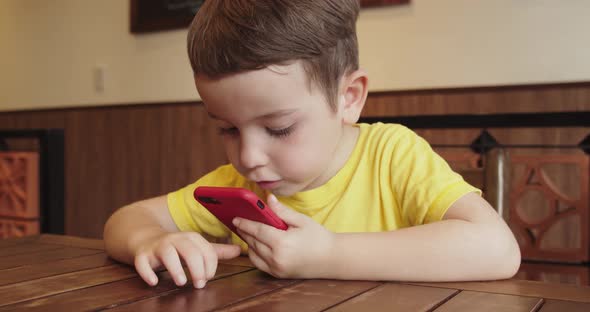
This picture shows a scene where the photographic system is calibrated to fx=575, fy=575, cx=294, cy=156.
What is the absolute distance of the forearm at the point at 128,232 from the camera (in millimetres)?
739

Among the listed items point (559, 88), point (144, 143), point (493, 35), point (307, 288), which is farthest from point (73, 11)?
point (307, 288)

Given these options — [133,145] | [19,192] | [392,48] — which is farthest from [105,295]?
[133,145]

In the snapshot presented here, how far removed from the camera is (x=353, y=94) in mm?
876

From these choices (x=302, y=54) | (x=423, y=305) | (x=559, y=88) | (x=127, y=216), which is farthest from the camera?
(x=559, y=88)

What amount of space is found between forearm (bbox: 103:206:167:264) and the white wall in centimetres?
140

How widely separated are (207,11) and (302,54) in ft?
0.49

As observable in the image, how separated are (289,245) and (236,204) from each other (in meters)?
0.07

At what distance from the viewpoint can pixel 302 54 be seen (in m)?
0.73

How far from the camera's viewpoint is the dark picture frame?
254 centimetres

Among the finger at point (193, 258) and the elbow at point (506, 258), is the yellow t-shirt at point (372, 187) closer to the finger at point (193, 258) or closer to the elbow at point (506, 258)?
the elbow at point (506, 258)

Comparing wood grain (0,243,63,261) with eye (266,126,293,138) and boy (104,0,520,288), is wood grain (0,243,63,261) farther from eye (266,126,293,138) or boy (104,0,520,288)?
eye (266,126,293,138)

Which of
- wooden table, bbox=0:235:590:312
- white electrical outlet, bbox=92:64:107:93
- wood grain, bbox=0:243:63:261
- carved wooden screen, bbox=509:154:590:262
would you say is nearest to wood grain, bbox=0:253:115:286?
wooden table, bbox=0:235:590:312

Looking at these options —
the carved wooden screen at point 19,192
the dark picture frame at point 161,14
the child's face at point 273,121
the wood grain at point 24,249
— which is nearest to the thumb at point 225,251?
→ the child's face at point 273,121

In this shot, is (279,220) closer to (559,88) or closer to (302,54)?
(302,54)
